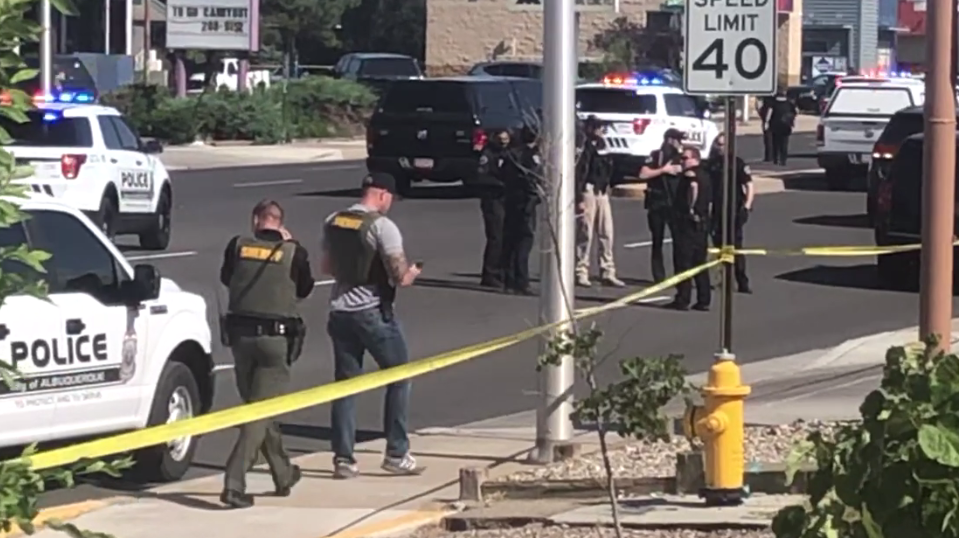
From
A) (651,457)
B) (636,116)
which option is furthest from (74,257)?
(636,116)

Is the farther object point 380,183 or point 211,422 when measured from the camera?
point 380,183

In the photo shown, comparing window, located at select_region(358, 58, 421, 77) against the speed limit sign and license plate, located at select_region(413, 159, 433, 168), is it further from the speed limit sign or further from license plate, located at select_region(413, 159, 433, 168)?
the speed limit sign

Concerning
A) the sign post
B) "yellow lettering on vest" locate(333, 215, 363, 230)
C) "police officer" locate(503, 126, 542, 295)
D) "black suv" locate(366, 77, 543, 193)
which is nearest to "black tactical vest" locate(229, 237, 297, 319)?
"yellow lettering on vest" locate(333, 215, 363, 230)

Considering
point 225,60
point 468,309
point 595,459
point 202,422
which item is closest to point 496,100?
point 468,309

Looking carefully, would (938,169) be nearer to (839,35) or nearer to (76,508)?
(76,508)

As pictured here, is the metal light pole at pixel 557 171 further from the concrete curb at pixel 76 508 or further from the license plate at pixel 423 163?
the license plate at pixel 423 163

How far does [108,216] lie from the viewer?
21.9 meters

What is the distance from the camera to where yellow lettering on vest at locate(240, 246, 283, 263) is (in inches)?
388

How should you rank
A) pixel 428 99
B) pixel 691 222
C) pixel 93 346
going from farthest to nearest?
pixel 428 99 → pixel 691 222 → pixel 93 346

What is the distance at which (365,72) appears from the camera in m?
57.6

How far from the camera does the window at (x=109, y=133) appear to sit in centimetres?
2183

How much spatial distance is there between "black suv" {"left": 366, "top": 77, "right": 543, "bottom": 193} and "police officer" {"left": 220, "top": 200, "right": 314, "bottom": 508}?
66.0 feet

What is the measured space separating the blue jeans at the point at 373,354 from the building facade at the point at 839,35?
72.9m

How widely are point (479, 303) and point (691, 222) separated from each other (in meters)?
2.19
